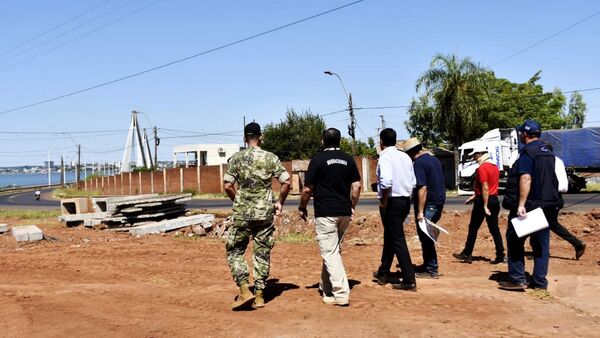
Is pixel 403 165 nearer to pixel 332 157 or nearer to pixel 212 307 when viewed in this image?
pixel 332 157

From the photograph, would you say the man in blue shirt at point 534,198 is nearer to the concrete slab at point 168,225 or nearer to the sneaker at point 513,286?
the sneaker at point 513,286

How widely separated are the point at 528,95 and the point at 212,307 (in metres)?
44.7

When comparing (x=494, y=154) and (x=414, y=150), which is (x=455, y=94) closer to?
(x=494, y=154)

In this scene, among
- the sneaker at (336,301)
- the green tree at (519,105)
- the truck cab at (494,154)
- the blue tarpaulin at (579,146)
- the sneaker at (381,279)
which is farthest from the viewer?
the green tree at (519,105)

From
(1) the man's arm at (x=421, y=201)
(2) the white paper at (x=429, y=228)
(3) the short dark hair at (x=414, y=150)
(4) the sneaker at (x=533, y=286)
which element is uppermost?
(3) the short dark hair at (x=414, y=150)

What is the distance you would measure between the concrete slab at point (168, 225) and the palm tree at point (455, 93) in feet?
65.0

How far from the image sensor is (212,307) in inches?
223

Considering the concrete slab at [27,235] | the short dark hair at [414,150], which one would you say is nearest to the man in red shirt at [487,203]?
the short dark hair at [414,150]

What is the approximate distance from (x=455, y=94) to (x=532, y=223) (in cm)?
2542

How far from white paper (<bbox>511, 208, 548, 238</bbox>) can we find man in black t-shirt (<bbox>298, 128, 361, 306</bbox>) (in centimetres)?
193

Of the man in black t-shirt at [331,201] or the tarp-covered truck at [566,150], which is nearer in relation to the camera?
the man in black t-shirt at [331,201]

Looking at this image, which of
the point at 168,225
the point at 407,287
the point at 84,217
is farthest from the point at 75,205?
the point at 407,287

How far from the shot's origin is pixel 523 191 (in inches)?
238

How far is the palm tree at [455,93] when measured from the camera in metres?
30.1
